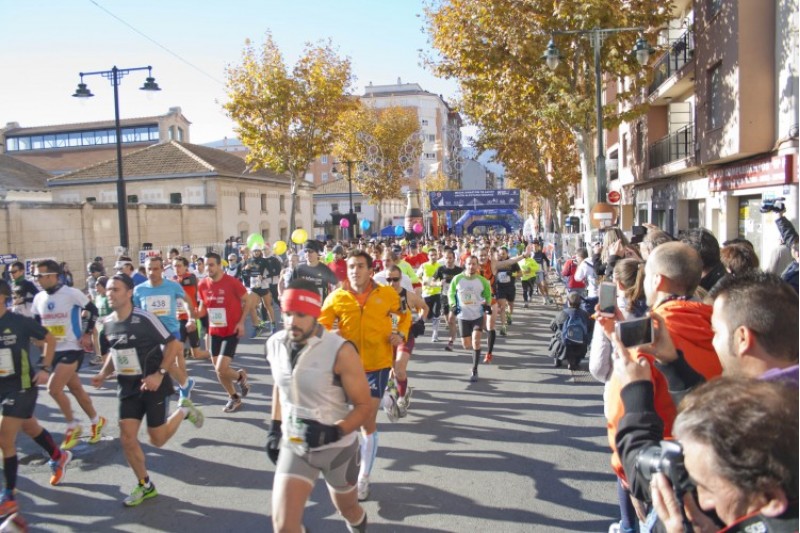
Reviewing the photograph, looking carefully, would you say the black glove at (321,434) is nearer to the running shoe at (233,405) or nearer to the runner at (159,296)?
the running shoe at (233,405)

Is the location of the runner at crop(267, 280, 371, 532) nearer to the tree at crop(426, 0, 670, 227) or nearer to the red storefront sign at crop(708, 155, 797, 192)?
the red storefront sign at crop(708, 155, 797, 192)

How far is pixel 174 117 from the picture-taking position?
201 feet

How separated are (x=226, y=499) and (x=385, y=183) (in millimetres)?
42528

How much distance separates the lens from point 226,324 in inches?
319

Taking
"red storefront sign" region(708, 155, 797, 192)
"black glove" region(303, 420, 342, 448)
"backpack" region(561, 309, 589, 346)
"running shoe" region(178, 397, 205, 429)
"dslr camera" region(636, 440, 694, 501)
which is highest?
"red storefront sign" region(708, 155, 797, 192)

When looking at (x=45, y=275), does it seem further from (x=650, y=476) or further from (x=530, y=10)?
(x=530, y=10)

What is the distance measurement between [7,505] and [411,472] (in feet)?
10.7

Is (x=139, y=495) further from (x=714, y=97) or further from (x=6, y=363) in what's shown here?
(x=714, y=97)

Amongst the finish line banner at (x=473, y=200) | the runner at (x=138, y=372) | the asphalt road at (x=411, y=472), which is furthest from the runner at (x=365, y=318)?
the finish line banner at (x=473, y=200)

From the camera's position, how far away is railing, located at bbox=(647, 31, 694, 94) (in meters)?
20.0

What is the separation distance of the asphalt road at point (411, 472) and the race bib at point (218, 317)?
3.57 feet

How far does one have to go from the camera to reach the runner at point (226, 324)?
316 inches

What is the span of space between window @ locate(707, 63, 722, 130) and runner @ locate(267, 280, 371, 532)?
16021mm

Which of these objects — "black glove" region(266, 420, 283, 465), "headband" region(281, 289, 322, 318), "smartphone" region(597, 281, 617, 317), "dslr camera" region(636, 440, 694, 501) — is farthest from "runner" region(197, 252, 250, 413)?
"dslr camera" region(636, 440, 694, 501)
